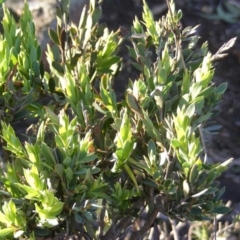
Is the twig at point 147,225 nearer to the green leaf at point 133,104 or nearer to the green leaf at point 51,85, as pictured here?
the green leaf at point 133,104

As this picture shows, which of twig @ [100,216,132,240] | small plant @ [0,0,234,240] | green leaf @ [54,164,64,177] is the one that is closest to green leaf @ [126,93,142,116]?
small plant @ [0,0,234,240]

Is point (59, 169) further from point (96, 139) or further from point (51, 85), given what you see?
point (51, 85)

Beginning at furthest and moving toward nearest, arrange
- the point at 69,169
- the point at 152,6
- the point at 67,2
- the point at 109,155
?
the point at 152,6, the point at 67,2, the point at 109,155, the point at 69,169

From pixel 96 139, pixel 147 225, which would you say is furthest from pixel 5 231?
pixel 147 225

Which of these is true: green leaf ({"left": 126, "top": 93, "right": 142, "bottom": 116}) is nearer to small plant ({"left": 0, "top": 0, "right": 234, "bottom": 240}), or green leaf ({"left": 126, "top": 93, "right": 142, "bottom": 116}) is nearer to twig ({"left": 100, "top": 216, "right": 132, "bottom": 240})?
small plant ({"left": 0, "top": 0, "right": 234, "bottom": 240})

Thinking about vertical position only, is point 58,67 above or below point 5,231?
above

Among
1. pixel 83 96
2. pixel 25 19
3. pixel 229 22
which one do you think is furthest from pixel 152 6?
pixel 83 96

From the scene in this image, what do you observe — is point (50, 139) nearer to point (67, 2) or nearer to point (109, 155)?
point (109, 155)

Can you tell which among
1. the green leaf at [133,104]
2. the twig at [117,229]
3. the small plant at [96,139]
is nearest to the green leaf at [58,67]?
the small plant at [96,139]
